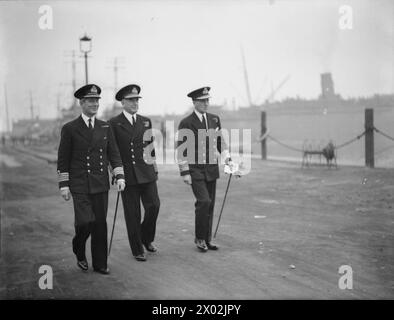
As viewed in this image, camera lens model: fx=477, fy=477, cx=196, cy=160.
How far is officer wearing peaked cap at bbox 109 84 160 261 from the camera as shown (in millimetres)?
6184

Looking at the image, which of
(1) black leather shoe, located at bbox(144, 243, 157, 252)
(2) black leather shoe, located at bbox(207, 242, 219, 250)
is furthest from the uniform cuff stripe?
(2) black leather shoe, located at bbox(207, 242, 219, 250)

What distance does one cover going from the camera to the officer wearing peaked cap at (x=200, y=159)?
6.42 metres

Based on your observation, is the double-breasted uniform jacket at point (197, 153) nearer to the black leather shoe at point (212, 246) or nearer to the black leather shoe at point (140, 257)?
the black leather shoe at point (212, 246)

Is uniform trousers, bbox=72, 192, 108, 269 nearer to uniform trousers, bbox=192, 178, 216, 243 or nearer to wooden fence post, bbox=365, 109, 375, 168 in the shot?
uniform trousers, bbox=192, 178, 216, 243

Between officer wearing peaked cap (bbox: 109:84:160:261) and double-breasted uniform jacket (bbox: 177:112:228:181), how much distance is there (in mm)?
410

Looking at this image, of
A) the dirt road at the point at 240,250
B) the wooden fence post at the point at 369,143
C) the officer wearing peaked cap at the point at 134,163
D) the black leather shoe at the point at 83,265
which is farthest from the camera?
the wooden fence post at the point at 369,143

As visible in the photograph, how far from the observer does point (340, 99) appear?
5809 centimetres

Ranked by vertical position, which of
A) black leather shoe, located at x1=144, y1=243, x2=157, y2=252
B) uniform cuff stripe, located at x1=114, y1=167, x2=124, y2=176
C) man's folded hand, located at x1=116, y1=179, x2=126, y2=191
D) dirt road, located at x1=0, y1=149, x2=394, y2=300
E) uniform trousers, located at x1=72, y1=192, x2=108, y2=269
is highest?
uniform cuff stripe, located at x1=114, y1=167, x2=124, y2=176

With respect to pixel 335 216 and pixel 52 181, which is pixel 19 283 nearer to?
pixel 335 216

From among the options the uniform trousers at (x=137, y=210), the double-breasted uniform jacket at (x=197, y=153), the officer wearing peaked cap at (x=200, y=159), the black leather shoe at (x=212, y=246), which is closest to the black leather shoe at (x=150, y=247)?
the uniform trousers at (x=137, y=210)

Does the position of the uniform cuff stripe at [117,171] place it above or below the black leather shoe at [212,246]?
above

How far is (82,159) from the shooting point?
5.58m

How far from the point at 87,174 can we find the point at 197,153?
1.61m
